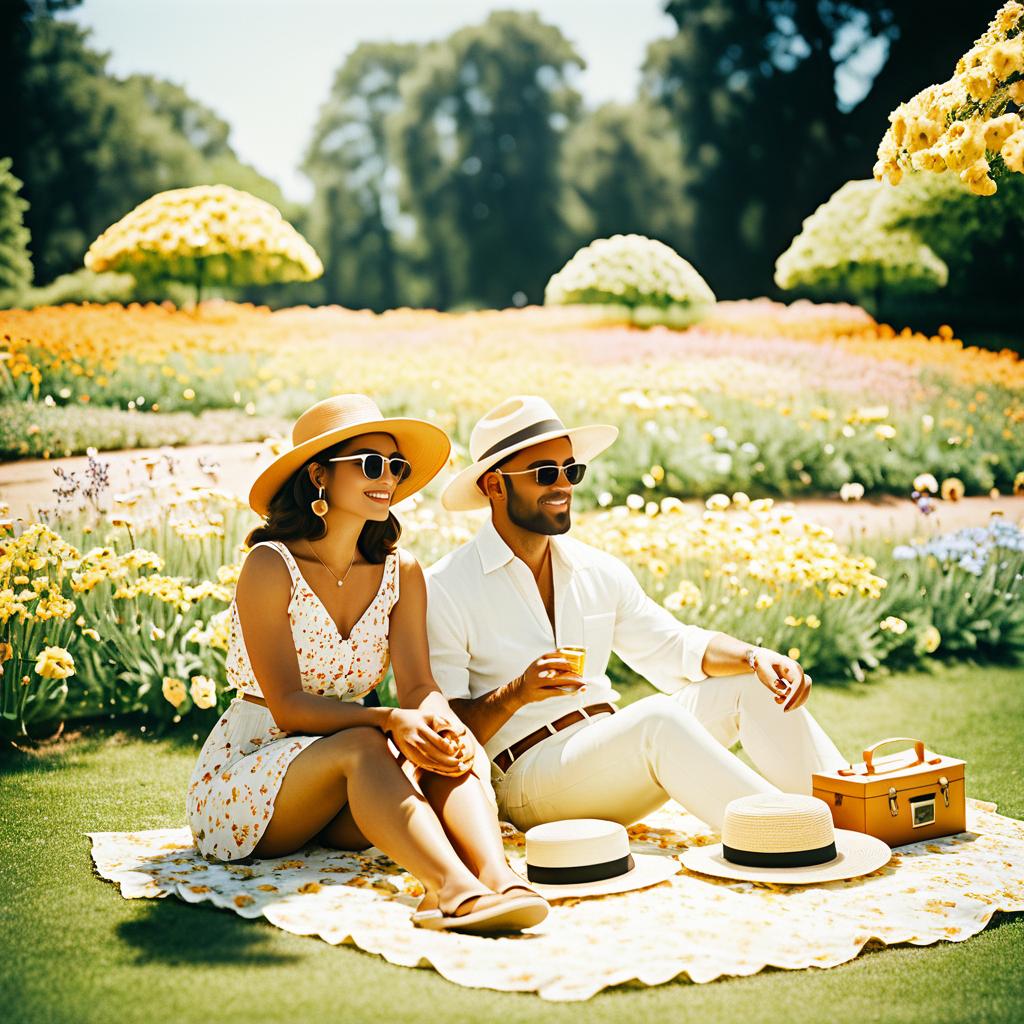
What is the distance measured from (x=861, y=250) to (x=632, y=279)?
5.95 ft

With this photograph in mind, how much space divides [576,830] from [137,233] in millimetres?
6222

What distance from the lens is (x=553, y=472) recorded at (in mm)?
3896

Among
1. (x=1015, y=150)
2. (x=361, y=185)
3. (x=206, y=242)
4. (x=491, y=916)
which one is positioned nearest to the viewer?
(x=491, y=916)

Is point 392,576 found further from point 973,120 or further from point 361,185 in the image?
point 361,185

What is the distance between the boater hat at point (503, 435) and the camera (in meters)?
3.93

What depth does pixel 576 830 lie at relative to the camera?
334 cm

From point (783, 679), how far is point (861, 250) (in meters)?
6.86

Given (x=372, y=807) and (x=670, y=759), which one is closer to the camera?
(x=372, y=807)

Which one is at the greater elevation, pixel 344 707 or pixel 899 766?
pixel 344 707

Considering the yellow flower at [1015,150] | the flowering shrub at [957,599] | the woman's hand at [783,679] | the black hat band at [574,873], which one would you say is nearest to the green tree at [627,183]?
the flowering shrub at [957,599]

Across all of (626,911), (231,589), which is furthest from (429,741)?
(231,589)

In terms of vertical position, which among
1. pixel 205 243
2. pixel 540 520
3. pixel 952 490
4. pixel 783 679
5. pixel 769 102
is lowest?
pixel 783 679

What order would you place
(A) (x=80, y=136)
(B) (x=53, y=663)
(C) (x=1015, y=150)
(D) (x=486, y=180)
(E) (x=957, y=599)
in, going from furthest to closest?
1. (D) (x=486, y=180)
2. (A) (x=80, y=136)
3. (E) (x=957, y=599)
4. (B) (x=53, y=663)
5. (C) (x=1015, y=150)

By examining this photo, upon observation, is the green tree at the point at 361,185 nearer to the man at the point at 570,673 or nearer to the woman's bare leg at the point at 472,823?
the man at the point at 570,673
